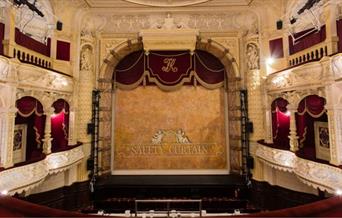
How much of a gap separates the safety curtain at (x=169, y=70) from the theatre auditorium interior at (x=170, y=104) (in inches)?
1.5

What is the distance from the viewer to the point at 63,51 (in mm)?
6363

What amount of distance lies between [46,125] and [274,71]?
265 inches

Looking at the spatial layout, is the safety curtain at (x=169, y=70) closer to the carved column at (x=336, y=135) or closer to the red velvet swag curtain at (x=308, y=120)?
the red velvet swag curtain at (x=308, y=120)

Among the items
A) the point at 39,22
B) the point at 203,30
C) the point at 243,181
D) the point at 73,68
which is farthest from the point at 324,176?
the point at 39,22

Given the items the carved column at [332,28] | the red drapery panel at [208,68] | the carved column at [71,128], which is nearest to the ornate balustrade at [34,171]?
the carved column at [71,128]

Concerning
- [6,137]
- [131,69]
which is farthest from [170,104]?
[6,137]

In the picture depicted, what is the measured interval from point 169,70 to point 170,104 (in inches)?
50.3

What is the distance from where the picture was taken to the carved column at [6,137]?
4.04 meters

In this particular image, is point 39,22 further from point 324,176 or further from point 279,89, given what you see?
point 324,176

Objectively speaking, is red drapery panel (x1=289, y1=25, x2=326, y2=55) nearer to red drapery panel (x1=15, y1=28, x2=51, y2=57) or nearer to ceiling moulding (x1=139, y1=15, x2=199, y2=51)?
ceiling moulding (x1=139, y1=15, x2=199, y2=51)

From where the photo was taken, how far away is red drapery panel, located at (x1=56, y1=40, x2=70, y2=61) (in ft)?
20.6

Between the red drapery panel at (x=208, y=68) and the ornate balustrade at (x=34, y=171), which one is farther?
the red drapery panel at (x=208, y=68)

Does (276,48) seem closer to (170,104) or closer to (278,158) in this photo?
(278,158)

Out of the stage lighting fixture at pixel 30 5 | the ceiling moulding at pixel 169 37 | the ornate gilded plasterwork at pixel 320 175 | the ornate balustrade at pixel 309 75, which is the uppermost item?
the stage lighting fixture at pixel 30 5
